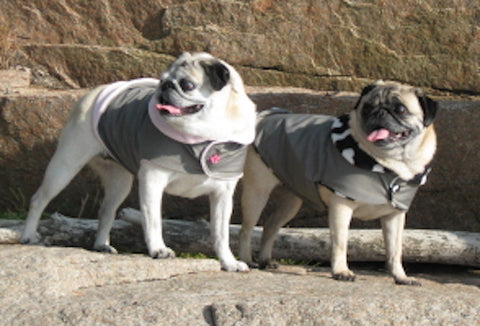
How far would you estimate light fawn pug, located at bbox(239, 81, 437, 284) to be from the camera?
5.96 meters

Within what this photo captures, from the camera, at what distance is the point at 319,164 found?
621cm

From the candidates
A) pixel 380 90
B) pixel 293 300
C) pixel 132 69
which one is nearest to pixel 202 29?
pixel 132 69

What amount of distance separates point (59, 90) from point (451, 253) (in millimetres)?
4361

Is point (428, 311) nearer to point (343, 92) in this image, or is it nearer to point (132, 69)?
point (343, 92)

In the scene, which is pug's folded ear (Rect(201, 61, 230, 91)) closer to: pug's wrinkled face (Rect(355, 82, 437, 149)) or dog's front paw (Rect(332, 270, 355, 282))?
pug's wrinkled face (Rect(355, 82, 437, 149))

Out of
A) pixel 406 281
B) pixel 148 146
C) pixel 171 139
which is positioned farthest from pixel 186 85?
pixel 406 281

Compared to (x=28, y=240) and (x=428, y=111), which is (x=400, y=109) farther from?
(x=28, y=240)

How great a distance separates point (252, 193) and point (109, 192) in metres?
1.18

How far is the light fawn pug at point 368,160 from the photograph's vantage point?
5.96m

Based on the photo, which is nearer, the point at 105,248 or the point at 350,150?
the point at 350,150

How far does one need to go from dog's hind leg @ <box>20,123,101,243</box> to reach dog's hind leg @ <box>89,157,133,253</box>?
0.35 metres

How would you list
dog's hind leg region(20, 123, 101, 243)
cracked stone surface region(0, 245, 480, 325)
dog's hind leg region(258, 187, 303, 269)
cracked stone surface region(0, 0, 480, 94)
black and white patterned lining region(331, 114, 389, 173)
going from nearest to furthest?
1. cracked stone surface region(0, 245, 480, 325)
2. black and white patterned lining region(331, 114, 389, 173)
3. dog's hind leg region(20, 123, 101, 243)
4. dog's hind leg region(258, 187, 303, 269)
5. cracked stone surface region(0, 0, 480, 94)

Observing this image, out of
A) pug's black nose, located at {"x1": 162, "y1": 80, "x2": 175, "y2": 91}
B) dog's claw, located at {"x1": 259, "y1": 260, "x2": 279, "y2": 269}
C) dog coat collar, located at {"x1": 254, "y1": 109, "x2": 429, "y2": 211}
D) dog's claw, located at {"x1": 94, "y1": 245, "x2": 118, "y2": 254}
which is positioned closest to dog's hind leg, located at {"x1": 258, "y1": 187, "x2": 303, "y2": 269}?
dog's claw, located at {"x1": 259, "y1": 260, "x2": 279, "y2": 269}

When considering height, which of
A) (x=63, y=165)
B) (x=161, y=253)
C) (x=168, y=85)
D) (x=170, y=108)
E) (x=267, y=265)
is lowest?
(x=267, y=265)
